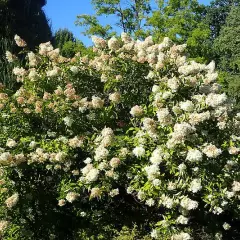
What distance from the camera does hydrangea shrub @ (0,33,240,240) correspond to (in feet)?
13.2

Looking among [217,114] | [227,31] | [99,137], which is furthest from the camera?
[227,31]

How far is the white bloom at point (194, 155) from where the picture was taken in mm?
3750

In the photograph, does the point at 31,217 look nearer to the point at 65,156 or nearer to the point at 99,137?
the point at 65,156

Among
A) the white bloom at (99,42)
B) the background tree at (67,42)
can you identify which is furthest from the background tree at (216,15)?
the white bloom at (99,42)

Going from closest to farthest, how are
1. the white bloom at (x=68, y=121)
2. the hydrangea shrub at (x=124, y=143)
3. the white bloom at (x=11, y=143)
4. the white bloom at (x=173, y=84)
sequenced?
1. the hydrangea shrub at (x=124, y=143)
2. the white bloom at (x=173, y=84)
3. the white bloom at (x=11, y=143)
4. the white bloom at (x=68, y=121)

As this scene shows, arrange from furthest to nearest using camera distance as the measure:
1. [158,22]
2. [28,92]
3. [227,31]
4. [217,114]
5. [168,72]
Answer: [227,31] → [158,22] → [28,92] → [168,72] → [217,114]

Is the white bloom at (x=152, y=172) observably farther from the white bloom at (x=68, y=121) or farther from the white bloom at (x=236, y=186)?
the white bloom at (x=68, y=121)

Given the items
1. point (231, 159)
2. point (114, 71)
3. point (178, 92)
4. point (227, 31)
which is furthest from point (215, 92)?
point (227, 31)

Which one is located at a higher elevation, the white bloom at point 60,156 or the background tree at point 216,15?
the background tree at point 216,15

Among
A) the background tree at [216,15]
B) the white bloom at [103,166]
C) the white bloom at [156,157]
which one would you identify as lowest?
the white bloom at [103,166]

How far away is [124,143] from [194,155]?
2.98 ft

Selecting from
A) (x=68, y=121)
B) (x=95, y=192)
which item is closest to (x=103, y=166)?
(x=95, y=192)

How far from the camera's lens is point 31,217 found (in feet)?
16.0

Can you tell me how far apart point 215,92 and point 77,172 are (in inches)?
68.4
